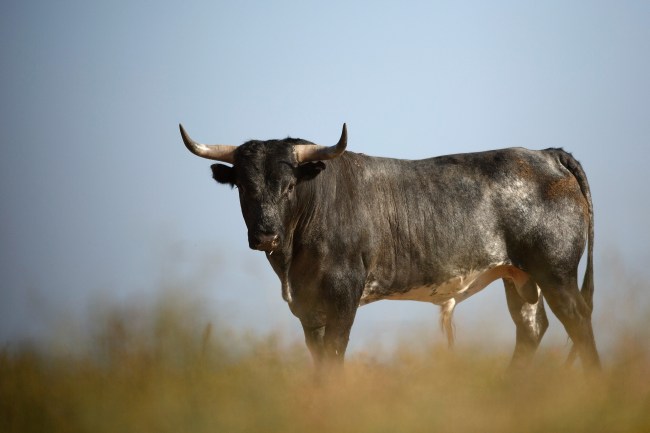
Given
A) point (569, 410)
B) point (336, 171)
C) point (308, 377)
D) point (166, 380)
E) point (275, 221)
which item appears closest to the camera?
point (166, 380)

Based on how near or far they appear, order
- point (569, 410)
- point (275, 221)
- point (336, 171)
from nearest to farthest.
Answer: point (569, 410)
point (275, 221)
point (336, 171)

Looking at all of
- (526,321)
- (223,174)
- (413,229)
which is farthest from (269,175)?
(526,321)

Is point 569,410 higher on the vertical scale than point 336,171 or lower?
lower

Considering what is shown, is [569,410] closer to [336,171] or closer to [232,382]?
[232,382]

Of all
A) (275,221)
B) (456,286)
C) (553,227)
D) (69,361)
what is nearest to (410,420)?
(69,361)

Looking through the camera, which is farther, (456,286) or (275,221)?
(456,286)

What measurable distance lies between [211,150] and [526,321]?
15.4 feet

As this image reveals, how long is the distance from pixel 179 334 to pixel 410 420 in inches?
75.1

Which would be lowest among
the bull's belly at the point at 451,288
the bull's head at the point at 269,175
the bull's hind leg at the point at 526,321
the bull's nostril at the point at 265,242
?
the bull's hind leg at the point at 526,321

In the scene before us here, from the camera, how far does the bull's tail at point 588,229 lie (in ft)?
39.2

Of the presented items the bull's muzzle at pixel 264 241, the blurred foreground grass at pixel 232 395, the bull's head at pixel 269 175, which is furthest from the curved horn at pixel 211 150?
the blurred foreground grass at pixel 232 395

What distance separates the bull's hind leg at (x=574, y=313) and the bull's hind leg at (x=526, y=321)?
2.65 feet

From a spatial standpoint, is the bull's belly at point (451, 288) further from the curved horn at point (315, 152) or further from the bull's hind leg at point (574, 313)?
the curved horn at point (315, 152)

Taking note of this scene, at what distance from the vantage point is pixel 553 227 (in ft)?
38.3
